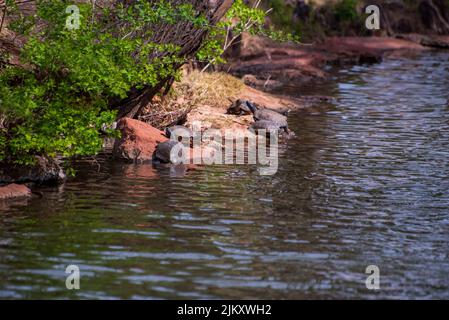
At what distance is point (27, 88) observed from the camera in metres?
12.7

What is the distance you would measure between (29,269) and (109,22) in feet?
21.2

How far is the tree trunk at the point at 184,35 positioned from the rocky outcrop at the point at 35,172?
3079 millimetres

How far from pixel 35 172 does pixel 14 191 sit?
0.84 metres

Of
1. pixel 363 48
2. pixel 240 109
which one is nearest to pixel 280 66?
pixel 363 48

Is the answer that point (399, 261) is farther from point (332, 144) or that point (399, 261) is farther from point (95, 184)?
point (332, 144)

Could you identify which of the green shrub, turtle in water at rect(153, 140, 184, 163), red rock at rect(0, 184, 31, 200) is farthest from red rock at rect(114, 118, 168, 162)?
red rock at rect(0, 184, 31, 200)

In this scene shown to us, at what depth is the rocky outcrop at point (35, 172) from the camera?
13.5 metres

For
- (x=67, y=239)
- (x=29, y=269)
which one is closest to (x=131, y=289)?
(x=29, y=269)

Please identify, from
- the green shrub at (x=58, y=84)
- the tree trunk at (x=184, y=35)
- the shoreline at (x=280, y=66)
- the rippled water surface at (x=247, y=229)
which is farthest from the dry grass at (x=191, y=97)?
the green shrub at (x=58, y=84)

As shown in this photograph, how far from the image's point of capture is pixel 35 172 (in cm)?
1362

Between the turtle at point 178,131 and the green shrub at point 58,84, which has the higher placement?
the green shrub at point 58,84

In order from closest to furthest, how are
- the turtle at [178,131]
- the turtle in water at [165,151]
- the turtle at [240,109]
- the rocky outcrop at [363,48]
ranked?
1. the turtle in water at [165,151]
2. the turtle at [178,131]
3. the turtle at [240,109]
4. the rocky outcrop at [363,48]

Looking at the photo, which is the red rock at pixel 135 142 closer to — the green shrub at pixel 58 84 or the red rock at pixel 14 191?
the green shrub at pixel 58 84

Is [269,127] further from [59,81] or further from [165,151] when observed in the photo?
[59,81]
